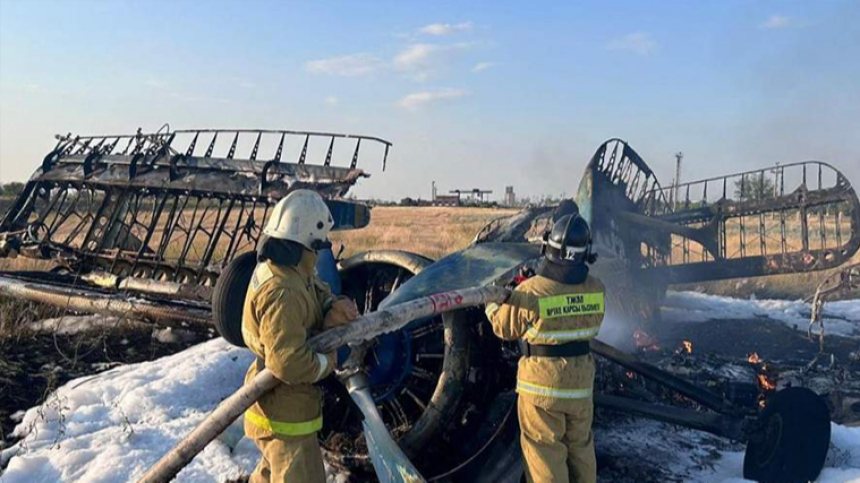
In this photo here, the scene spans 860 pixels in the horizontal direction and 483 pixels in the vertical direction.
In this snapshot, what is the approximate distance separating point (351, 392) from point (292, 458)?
54 cm

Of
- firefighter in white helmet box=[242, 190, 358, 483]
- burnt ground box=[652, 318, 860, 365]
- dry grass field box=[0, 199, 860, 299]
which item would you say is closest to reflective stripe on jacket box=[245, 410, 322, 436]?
firefighter in white helmet box=[242, 190, 358, 483]

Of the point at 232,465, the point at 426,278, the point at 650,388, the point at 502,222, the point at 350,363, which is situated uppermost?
the point at 502,222

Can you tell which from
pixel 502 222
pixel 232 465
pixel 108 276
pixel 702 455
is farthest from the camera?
pixel 108 276

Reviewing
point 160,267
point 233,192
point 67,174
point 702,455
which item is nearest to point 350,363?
point 702,455

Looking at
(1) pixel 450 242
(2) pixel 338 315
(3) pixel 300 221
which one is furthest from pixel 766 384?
(1) pixel 450 242

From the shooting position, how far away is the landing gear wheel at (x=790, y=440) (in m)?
5.00

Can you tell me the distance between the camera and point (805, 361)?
9.44 m

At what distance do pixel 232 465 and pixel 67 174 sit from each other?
8630 mm

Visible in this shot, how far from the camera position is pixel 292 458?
139 inches

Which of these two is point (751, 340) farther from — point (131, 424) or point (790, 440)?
point (131, 424)

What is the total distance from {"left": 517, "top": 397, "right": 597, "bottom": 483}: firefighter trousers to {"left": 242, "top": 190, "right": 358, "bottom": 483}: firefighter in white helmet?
121 cm

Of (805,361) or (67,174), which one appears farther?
(67,174)

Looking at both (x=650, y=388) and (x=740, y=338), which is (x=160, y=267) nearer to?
(x=650, y=388)

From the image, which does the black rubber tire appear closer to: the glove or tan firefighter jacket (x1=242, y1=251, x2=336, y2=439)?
tan firefighter jacket (x1=242, y1=251, x2=336, y2=439)
